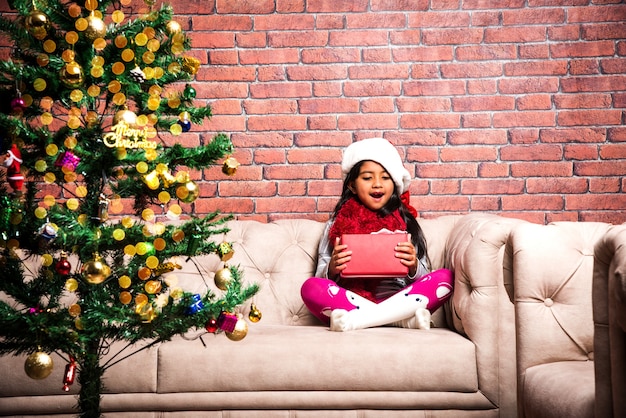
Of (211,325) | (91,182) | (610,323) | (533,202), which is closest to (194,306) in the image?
(211,325)

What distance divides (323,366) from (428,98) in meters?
1.58

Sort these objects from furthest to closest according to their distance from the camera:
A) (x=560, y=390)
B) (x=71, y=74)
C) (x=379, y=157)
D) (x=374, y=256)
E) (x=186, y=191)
Result: (x=379, y=157) < (x=374, y=256) < (x=560, y=390) < (x=186, y=191) < (x=71, y=74)

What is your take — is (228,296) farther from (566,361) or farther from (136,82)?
(566,361)

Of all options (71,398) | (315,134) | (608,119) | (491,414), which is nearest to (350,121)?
(315,134)

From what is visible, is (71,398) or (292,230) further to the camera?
(292,230)

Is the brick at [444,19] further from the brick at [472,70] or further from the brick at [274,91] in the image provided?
the brick at [274,91]

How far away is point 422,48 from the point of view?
10.1 feet

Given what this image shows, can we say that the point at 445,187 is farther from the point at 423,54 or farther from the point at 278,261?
the point at 278,261

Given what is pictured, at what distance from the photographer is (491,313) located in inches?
81.0

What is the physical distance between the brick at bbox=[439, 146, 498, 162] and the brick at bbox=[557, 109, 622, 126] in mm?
365

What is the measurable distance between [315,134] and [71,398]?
163 centimetres

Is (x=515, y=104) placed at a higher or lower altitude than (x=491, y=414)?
higher

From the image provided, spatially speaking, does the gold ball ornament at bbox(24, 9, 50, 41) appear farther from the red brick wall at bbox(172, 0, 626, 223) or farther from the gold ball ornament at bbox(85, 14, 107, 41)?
the red brick wall at bbox(172, 0, 626, 223)

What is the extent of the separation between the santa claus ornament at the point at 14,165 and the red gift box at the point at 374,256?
1335 mm
